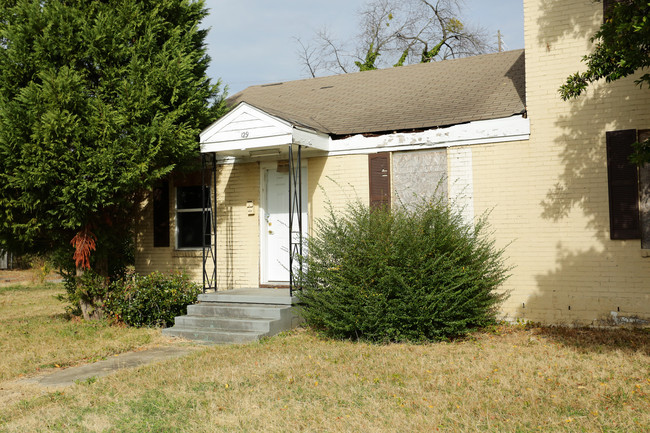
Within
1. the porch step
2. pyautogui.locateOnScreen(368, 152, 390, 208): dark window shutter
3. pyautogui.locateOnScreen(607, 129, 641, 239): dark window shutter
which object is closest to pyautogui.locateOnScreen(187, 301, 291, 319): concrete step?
the porch step

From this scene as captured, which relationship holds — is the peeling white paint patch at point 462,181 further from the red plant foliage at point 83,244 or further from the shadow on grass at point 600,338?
the red plant foliage at point 83,244

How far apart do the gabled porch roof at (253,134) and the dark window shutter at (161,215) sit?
2.31m

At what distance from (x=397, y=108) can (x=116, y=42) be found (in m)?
5.16

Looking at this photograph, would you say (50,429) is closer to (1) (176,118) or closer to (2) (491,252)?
(1) (176,118)

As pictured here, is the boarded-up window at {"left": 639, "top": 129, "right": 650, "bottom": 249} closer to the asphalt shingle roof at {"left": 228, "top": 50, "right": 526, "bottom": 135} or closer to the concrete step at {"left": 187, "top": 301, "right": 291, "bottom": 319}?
the asphalt shingle roof at {"left": 228, "top": 50, "right": 526, "bottom": 135}

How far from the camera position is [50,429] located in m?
4.94

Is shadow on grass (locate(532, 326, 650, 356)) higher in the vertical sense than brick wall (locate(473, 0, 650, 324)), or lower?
lower

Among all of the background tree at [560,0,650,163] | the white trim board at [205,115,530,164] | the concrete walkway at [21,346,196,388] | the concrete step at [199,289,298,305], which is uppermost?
the background tree at [560,0,650,163]

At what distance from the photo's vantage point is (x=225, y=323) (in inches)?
359

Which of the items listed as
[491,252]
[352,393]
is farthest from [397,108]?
[352,393]

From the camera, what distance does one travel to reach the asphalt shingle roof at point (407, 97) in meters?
9.95

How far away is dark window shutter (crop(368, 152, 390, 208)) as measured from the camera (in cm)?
1015

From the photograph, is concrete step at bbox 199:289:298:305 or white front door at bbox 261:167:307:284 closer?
concrete step at bbox 199:289:298:305

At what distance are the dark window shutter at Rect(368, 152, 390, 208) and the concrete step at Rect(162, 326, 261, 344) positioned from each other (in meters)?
3.24
